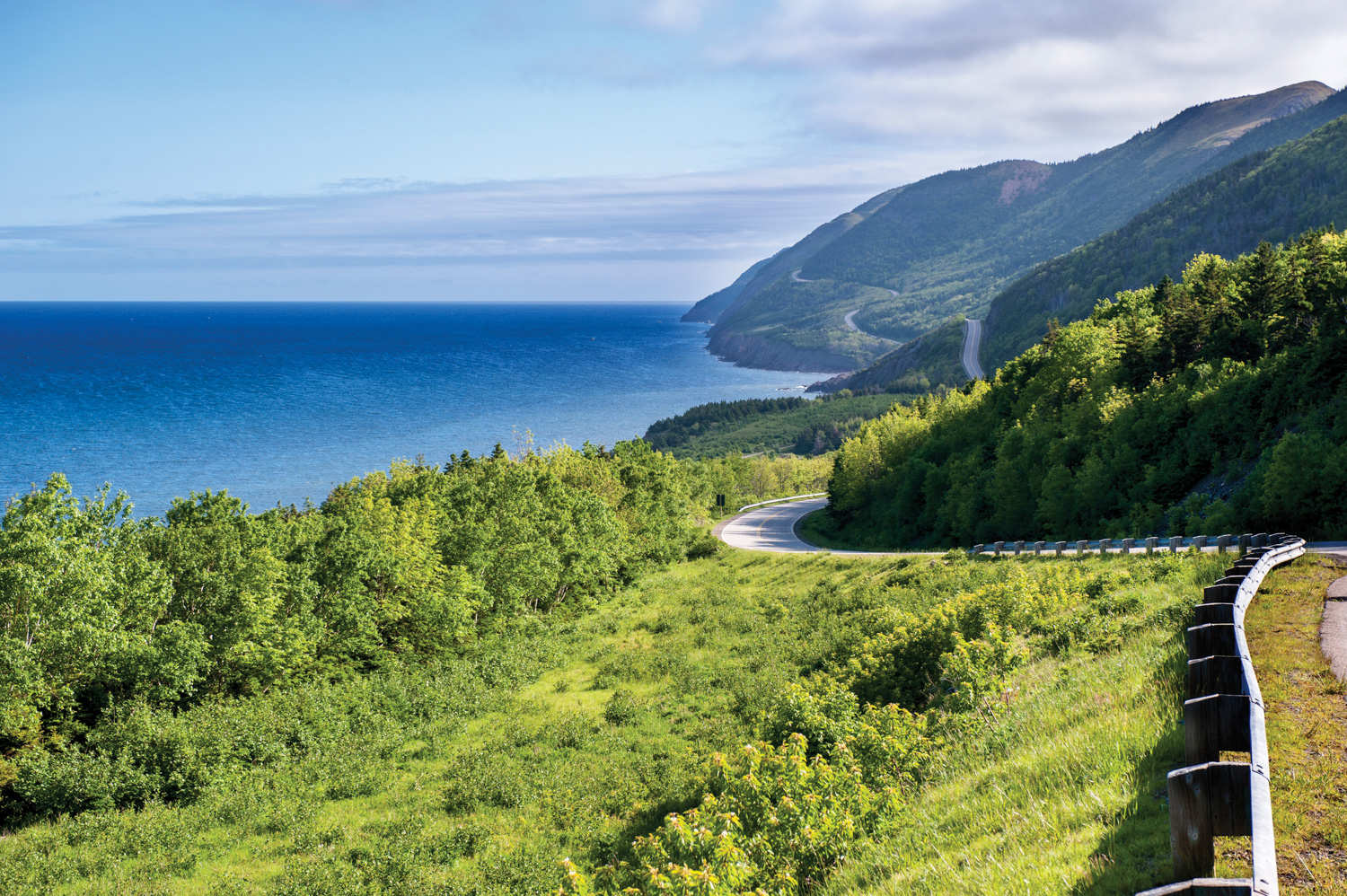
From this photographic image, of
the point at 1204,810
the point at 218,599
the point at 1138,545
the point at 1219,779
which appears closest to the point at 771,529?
the point at 1138,545

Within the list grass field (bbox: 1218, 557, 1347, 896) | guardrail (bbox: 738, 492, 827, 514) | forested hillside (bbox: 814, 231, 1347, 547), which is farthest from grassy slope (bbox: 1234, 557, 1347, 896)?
guardrail (bbox: 738, 492, 827, 514)

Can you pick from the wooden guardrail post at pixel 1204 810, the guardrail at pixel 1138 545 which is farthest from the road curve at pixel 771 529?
the wooden guardrail post at pixel 1204 810

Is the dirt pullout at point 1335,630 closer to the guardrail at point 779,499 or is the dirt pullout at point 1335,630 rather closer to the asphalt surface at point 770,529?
the asphalt surface at point 770,529

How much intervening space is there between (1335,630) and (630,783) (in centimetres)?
1863

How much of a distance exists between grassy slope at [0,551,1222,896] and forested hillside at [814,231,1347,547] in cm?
1421

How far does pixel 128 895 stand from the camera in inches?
765

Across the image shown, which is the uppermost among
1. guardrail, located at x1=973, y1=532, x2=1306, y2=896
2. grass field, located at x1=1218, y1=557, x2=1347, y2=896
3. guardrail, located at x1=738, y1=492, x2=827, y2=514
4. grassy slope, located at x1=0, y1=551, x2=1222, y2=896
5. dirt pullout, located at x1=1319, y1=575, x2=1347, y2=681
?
guardrail, located at x1=973, y1=532, x2=1306, y2=896

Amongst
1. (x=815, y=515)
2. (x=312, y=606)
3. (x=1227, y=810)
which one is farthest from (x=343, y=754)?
(x=815, y=515)

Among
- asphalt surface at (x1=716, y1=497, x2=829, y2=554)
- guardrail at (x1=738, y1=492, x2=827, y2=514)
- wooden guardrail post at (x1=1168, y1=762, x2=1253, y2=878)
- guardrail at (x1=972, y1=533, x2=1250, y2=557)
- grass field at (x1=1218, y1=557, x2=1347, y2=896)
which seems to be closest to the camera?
wooden guardrail post at (x1=1168, y1=762, x2=1253, y2=878)

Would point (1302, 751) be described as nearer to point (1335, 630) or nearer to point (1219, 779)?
point (1219, 779)

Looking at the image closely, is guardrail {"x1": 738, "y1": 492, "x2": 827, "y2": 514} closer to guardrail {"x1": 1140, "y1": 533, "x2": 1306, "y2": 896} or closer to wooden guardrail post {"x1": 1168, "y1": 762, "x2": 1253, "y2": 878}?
guardrail {"x1": 1140, "y1": 533, "x2": 1306, "y2": 896}

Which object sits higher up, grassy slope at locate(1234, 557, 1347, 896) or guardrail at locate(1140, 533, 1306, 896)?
guardrail at locate(1140, 533, 1306, 896)

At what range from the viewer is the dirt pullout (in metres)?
11.4

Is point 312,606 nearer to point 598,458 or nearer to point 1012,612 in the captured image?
point 1012,612
